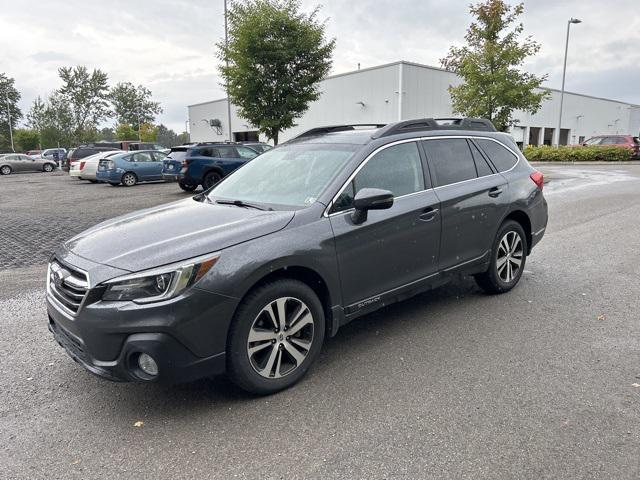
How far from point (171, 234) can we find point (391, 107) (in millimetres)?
30608

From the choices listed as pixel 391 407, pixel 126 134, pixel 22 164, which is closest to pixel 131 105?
pixel 126 134

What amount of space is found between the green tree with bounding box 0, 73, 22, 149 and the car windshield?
93011 millimetres

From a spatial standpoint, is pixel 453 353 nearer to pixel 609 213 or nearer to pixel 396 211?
pixel 396 211

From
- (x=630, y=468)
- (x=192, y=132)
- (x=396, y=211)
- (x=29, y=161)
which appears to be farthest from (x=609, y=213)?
(x=192, y=132)

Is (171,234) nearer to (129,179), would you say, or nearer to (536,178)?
(536,178)

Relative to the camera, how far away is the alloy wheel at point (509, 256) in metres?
5.11

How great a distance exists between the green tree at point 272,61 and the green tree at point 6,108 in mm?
79221

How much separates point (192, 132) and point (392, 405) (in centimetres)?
5366

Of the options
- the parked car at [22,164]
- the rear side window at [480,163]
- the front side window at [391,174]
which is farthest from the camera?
the parked car at [22,164]

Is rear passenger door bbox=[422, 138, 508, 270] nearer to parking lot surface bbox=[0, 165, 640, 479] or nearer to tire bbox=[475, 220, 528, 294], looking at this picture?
tire bbox=[475, 220, 528, 294]

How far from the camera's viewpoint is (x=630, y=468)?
248cm

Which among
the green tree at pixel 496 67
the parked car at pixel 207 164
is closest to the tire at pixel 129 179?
the parked car at pixel 207 164

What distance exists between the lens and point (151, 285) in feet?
9.31

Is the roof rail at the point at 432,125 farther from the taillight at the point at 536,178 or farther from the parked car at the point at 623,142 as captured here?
the parked car at the point at 623,142
